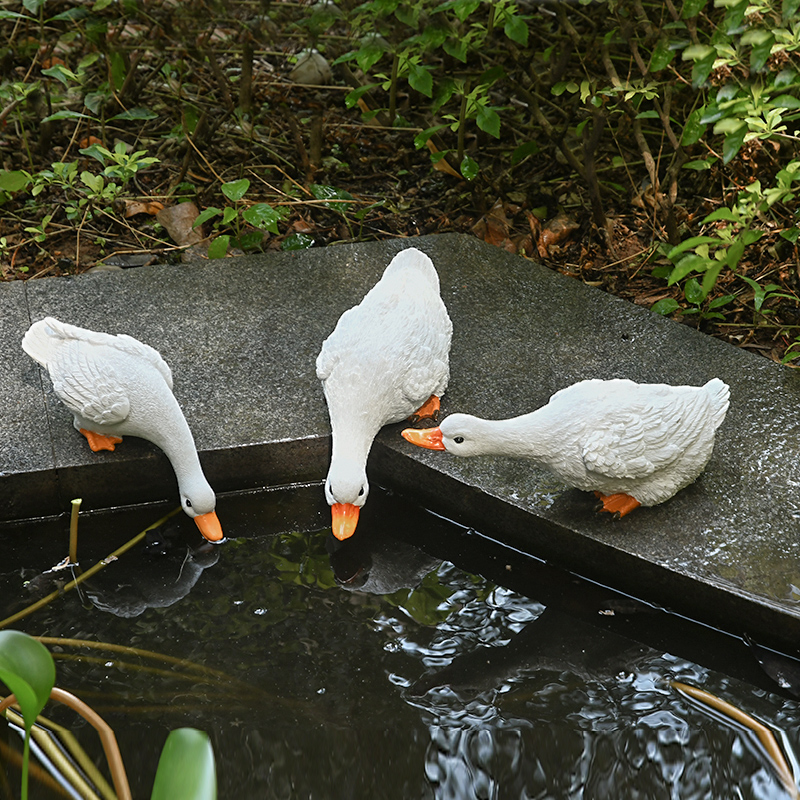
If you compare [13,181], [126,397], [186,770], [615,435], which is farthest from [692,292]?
[13,181]

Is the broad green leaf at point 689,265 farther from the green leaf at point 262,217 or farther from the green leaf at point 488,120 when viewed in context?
the green leaf at point 262,217

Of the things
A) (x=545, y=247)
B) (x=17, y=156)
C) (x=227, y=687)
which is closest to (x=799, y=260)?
(x=545, y=247)

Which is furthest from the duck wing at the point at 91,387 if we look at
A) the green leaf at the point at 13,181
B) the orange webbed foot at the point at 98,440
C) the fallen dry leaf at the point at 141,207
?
the fallen dry leaf at the point at 141,207

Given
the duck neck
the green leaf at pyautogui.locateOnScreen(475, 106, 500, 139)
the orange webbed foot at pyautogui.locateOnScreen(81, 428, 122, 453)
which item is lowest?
the orange webbed foot at pyautogui.locateOnScreen(81, 428, 122, 453)

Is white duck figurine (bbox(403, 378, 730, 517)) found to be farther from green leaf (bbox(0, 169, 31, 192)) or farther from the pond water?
green leaf (bbox(0, 169, 31, 192))

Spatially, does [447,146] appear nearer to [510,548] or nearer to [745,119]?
[745,119]

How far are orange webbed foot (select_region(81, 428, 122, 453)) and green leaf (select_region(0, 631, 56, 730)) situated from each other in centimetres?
131

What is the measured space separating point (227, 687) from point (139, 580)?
51 cm

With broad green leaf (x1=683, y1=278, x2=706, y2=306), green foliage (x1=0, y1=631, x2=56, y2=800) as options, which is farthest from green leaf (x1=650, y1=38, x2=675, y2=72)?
green foliage (x1=0, y1=631, x2=56, y2=800)

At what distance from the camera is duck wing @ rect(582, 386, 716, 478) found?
2350 mm

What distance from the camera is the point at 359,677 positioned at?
2248 mm

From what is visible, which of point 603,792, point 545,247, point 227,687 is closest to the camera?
point 603,792

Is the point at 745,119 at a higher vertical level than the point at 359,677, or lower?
higher

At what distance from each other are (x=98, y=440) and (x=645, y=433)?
1664 mm
